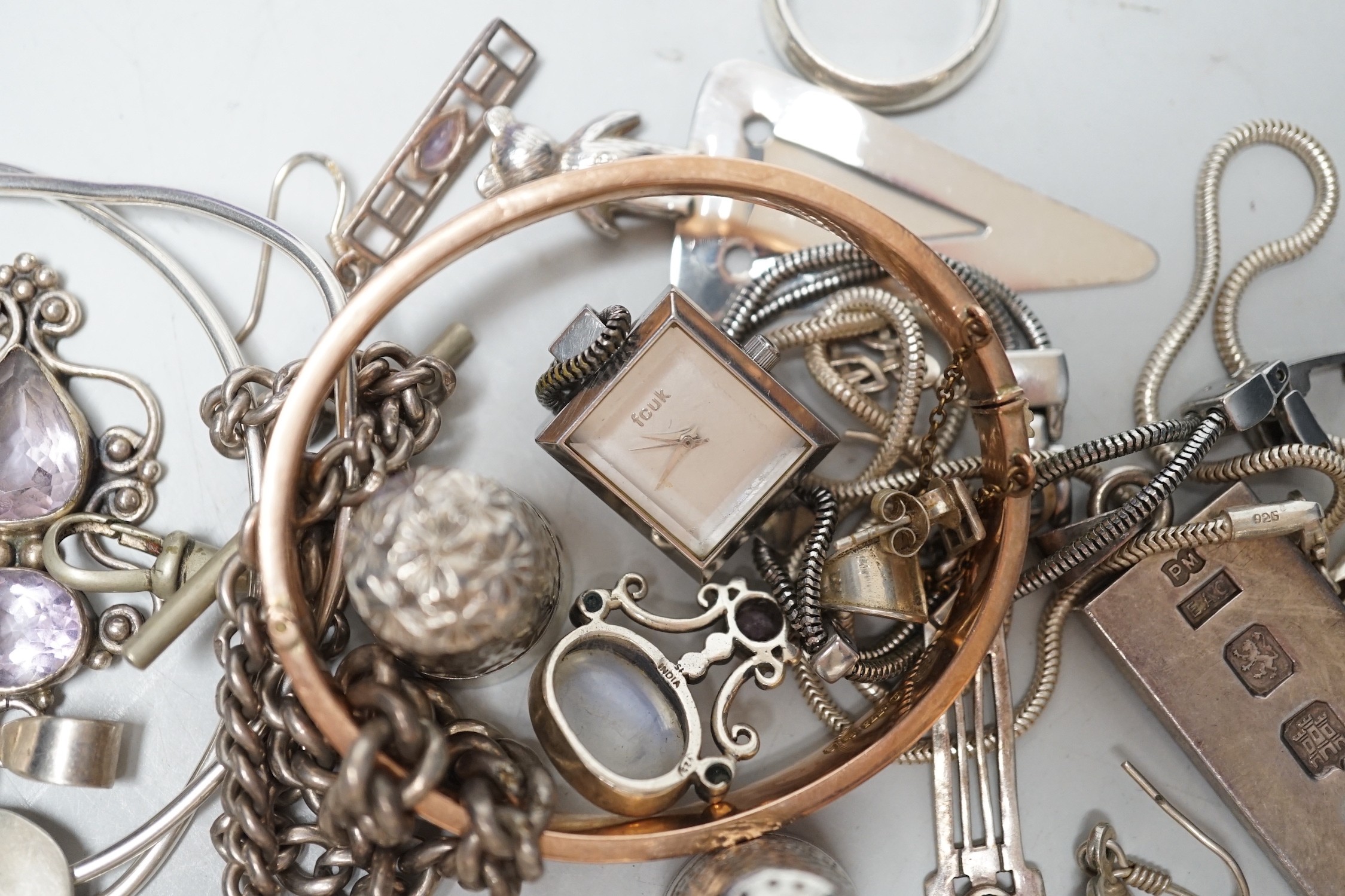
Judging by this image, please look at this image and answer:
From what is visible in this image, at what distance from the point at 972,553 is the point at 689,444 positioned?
0.26 metres

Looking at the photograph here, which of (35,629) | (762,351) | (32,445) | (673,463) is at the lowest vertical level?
(35,629)

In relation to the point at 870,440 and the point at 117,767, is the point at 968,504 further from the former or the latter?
the point at 117,767

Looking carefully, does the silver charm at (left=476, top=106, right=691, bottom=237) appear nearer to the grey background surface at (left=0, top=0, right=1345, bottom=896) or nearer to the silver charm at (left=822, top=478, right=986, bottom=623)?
the grey background surface at (left=0, top=0, right=1345, bottom=896)

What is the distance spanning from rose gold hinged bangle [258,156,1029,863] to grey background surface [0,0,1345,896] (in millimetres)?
111

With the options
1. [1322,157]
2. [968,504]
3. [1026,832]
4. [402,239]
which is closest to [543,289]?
[402,239]

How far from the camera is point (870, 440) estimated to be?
0.79 m

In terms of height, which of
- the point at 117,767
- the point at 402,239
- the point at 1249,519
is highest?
the point at 1249,519

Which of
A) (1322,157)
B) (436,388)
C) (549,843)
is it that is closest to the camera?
(549,843)

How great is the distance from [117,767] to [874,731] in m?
0.66

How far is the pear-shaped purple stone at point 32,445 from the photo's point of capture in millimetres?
744

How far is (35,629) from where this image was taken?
0.74 m

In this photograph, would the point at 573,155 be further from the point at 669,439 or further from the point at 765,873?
the point at 765,873

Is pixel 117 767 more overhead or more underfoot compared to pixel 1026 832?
more underfoot

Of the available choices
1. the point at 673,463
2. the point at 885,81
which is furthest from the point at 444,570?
the point at 885,81
